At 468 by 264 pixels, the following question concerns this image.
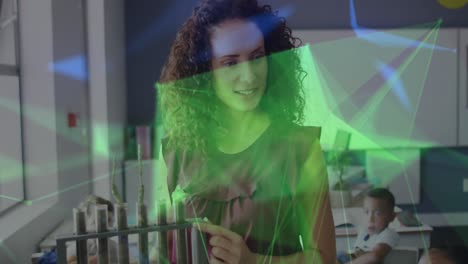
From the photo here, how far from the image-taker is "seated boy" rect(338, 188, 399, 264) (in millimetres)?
2111

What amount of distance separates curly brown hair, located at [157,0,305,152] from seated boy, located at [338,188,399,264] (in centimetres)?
79

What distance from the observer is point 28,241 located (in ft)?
6.21

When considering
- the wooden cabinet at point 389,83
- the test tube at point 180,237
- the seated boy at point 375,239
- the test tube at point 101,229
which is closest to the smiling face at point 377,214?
the seated boy at point 375,239

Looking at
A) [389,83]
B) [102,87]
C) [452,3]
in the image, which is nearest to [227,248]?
[102,87]

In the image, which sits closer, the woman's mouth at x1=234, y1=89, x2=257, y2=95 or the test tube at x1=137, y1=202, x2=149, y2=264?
the test tube at x1=137, y1=202, x2=149, y2=264

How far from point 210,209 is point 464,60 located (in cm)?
228

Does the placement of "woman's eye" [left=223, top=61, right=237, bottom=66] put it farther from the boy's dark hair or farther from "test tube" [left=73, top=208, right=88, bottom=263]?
the boy's dark hair

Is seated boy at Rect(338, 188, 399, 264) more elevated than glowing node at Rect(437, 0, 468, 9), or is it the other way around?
glowing node at Rect(437, 0, 468, 9)

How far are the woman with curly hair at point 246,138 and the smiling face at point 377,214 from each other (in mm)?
746

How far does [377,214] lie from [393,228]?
0.25 ft

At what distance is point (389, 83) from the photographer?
3205 millimetres

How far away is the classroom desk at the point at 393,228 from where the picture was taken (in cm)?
214

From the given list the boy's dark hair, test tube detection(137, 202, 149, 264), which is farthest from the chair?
test tube detection(137, 202, 149, 264)

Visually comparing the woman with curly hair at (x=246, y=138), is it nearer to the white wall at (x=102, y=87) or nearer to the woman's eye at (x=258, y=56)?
the woman's eye at (x=258, y=56)
